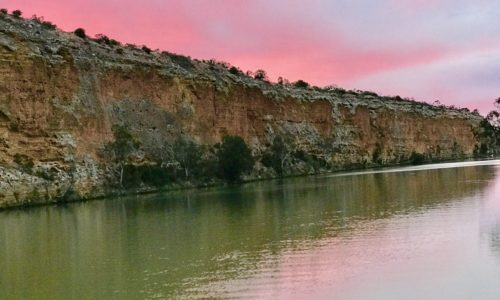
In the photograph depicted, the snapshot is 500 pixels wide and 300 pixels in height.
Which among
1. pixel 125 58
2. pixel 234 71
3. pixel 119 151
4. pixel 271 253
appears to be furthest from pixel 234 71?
pixel 271 253

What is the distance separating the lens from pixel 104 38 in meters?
67.2

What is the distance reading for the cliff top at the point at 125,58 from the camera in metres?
52.4

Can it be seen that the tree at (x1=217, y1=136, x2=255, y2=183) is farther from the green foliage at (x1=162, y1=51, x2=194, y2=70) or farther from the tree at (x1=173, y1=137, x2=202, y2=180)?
the green foliage at (x1=162, y1=51, x2=194, y2=70)

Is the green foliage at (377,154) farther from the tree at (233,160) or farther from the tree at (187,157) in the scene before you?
the tree at (187,157)

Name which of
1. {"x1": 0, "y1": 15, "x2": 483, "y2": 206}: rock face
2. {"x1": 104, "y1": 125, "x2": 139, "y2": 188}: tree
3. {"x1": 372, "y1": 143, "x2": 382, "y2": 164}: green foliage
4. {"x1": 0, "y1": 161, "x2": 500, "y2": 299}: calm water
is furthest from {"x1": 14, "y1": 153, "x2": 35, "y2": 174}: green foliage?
{"x1": 372, "y1": 143, "x2": 382, "y2": 164}: green foliage

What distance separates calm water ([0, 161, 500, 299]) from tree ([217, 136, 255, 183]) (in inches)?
1282

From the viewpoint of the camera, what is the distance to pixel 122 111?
61.5 meters

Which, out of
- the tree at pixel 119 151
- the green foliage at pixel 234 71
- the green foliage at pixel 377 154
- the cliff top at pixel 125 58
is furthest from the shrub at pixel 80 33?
the green foliage at pixel 377 154

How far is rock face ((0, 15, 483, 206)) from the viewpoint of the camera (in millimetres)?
48188

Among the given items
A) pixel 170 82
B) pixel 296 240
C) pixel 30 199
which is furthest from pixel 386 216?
pixel 170 82

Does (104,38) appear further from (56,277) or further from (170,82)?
(56,277)

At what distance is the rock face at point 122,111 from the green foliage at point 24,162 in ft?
0.27

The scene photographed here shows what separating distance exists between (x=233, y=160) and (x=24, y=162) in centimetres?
2320

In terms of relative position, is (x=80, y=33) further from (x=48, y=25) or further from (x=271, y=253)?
(x=271, y=253)
